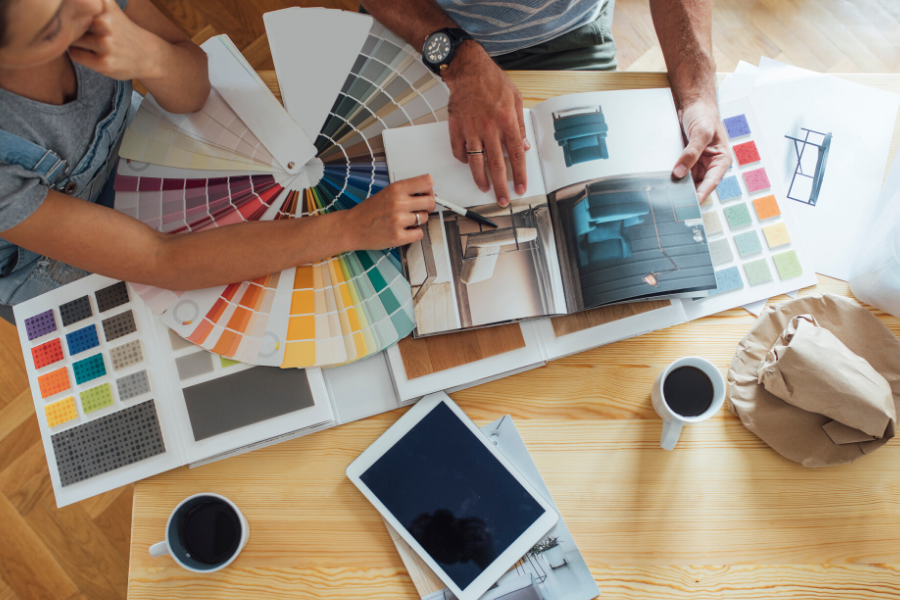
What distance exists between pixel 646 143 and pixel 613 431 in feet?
1.41

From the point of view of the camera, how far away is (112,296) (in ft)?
2.40

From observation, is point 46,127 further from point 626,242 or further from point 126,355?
point 626,242

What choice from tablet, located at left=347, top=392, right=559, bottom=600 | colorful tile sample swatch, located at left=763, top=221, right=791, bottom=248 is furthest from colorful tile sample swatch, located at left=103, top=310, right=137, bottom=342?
colorful tile sample swatch, located at left=763, top=221, right=791, bottom=248

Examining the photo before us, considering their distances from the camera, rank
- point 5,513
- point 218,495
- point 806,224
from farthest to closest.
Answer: point 5,513 < point 806,224 < point 218,495

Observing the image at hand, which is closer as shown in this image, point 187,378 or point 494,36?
point 187,378

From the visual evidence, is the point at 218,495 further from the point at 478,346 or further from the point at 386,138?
the point at 386,138

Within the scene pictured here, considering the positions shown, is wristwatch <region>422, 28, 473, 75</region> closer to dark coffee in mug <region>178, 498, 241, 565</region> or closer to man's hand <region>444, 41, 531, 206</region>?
man's hand <region>444, 41, 531, 206</region>

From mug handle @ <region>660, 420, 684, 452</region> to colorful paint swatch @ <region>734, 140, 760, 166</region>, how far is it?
441 millimetres

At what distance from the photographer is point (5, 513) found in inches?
50.2

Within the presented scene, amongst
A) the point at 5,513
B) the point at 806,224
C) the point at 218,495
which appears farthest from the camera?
the point at 5,513

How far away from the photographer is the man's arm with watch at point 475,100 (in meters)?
0.73

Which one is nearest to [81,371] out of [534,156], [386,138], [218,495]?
[218,495]

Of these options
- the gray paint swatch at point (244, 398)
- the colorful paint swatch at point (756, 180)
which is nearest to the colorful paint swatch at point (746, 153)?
the colorful paint swatch at point (756, 180)

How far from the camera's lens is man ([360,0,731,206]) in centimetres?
73
